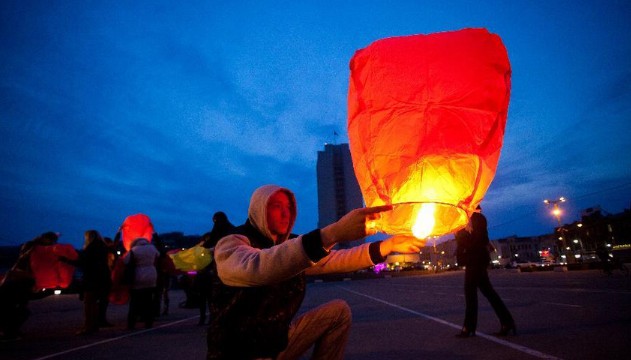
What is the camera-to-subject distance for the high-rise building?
97.3 metres

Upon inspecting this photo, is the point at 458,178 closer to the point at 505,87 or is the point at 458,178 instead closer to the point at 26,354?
the point at 505,87

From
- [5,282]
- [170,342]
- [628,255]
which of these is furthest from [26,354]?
[628,255]

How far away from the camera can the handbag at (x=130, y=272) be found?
7645mm

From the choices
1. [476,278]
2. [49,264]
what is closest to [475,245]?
[476,278]

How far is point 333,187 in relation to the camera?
102 metres

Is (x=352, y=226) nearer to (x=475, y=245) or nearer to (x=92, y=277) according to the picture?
(x=475, y=245)

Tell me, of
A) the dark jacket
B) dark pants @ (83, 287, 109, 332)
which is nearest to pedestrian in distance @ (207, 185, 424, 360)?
the dark jacket

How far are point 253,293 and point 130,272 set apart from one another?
265 inches

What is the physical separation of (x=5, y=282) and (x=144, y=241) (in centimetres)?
262

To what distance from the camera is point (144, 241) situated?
8227 mm

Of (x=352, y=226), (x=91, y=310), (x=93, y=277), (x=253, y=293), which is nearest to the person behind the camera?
(x=352, y=226)

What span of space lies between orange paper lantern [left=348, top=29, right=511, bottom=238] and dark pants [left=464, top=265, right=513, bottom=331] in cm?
359

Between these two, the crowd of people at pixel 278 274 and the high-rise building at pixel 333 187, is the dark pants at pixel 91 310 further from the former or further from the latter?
the high-rise building at pixel 333 187

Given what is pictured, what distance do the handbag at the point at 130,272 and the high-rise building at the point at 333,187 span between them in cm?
8729
